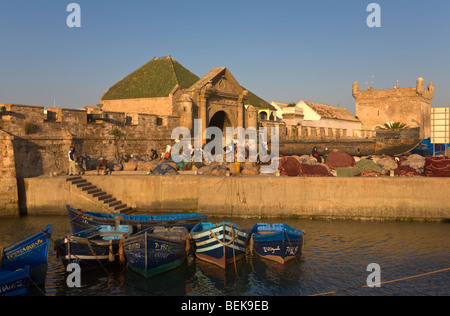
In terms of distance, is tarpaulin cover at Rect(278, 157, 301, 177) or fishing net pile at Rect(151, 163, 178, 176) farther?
fishing net pile at Rect(151, 163, 178, 176)

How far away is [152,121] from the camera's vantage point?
30.1m

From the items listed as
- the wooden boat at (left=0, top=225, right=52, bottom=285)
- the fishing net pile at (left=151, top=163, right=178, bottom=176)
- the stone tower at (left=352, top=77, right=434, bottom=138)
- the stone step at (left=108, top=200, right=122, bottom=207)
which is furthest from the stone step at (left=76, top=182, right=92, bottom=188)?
the stone tower at (left=352, top=77, right=434, bottom=138)

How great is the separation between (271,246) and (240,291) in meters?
2.73

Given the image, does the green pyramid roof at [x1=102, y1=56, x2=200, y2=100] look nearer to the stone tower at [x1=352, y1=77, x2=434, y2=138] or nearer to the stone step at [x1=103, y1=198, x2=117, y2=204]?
the stone step at [x1=103, y1=198, x2=117, y2=204]

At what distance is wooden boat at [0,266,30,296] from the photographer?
998cm

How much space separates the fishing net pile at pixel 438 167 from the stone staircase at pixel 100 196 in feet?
54.9

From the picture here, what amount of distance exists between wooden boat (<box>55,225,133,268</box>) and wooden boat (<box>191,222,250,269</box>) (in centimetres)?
276

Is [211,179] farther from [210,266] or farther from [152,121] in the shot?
[152,121]

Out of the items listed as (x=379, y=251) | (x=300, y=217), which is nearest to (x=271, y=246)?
(x=379, y=251)

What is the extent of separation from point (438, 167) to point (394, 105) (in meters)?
56.3

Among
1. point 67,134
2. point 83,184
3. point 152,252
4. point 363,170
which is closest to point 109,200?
point 83,184

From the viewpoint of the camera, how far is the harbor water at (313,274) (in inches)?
471

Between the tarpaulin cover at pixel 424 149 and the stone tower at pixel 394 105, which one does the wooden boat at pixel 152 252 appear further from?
the stone tower at pixel 394 105

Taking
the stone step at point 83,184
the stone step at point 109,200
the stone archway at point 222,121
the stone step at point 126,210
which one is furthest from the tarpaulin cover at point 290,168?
the stone archway at point 222,121
